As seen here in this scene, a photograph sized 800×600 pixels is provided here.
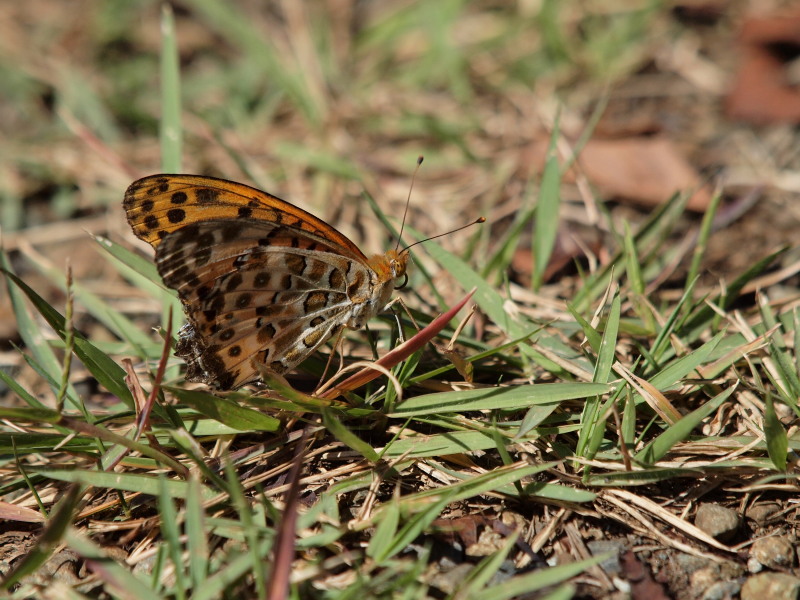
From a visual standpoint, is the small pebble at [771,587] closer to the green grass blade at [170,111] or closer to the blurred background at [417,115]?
the blurred background at [417,115]

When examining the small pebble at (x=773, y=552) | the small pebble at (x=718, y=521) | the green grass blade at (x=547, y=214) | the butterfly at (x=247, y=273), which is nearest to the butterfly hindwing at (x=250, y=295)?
the butterfly at (x=247, y=273)

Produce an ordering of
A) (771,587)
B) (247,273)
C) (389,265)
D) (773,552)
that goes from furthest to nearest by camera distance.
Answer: (389,265), (247,273), (773,552), (771,587)

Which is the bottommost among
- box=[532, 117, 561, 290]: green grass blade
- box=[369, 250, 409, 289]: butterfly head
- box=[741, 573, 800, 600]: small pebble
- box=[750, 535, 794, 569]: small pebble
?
box=[750, 535, 794, 569]: small pebble

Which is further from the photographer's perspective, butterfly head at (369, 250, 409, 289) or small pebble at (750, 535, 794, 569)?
butterfly head at (369, 250, 409, 289)

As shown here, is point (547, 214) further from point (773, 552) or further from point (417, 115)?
point (773, 552)

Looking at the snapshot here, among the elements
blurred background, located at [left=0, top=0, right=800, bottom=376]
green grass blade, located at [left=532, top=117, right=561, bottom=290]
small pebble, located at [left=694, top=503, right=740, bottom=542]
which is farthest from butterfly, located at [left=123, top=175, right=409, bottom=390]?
small pebble, located at [left=694, top=503, right=740, bottom=542]

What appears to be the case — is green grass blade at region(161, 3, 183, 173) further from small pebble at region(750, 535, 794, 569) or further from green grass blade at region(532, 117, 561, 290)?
small pebble at region(750, 535, 794, 569)

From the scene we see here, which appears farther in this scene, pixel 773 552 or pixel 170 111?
pixel 170 111

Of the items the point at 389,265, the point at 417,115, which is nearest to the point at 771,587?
the point at 389,265

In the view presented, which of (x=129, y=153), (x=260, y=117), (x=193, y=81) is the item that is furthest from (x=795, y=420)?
(x=193, y=81)
